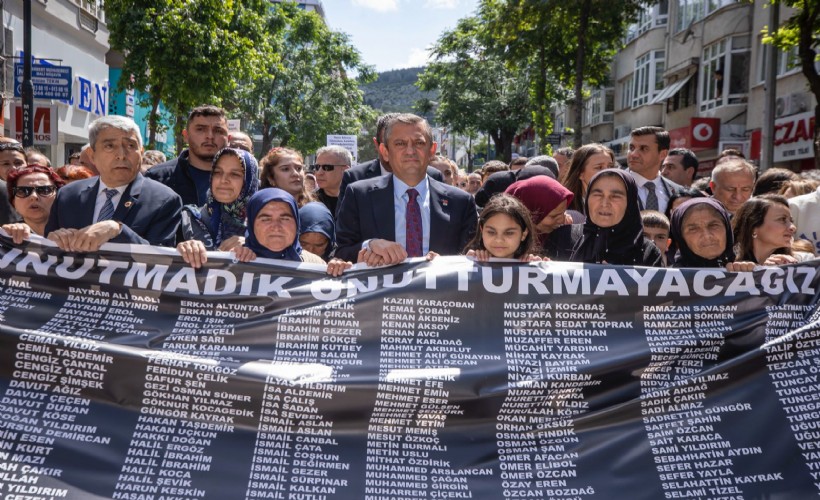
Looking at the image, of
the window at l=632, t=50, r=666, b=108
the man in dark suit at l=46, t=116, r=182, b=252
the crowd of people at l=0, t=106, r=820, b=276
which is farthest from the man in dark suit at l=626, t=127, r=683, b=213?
the window at l=632, t=50, r=666, b=108

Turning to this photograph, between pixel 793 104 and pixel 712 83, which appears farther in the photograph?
pixel 712 83

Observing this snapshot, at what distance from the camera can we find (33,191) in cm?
462

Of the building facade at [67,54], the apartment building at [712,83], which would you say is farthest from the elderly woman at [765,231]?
the building facade at [67,54]

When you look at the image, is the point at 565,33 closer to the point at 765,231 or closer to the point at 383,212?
the point at 765,231

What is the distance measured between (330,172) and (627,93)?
32932mm

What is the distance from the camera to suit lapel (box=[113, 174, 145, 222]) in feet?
13.3

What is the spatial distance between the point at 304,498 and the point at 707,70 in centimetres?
2696

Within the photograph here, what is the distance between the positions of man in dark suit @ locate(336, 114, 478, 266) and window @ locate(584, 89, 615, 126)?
36175 mm

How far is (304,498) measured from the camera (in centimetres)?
287

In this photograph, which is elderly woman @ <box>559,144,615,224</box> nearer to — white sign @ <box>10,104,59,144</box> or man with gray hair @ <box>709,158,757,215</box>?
man with gray hair @ <box>709,158,757,215</box>

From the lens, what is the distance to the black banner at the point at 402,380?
9.75 ft

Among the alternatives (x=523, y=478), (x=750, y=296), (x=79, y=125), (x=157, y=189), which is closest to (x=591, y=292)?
(x=750, y=296)

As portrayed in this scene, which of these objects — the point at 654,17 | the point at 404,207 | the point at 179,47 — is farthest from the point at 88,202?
the point at 654,17

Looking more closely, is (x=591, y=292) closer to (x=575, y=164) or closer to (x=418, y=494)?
(x=418, y=494)
